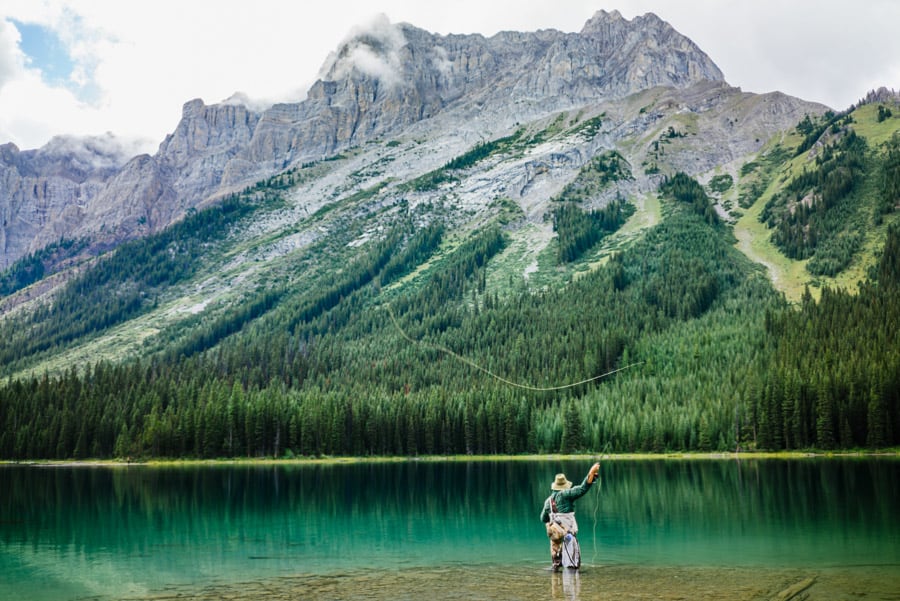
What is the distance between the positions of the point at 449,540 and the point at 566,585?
13989 millimetres

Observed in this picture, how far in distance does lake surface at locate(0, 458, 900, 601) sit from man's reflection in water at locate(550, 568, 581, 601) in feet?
0.24

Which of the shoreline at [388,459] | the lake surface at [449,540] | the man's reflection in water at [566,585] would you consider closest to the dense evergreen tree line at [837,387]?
the shoreline at [388,459]

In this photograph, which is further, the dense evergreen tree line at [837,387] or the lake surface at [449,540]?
the dense evergreen tree line at [837,387]

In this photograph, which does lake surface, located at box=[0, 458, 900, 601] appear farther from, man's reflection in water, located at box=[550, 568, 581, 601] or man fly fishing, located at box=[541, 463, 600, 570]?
man fly fishing, located at box=[541, 463, 600, 570]

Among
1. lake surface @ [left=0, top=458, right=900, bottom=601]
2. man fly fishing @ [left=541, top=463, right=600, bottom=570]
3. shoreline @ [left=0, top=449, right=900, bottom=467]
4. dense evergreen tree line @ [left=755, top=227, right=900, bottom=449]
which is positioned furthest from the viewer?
shoreline @ [left=0, top=449, right=900, bottom=467]

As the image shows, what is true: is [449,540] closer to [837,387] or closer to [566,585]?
[566,585]

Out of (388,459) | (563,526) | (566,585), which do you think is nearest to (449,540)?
(563,526)

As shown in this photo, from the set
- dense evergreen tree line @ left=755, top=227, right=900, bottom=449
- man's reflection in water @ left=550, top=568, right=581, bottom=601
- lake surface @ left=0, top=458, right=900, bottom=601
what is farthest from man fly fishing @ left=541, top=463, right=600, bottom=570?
dense evergreen tree line @ left=755, top=227, right=900, bottom=449

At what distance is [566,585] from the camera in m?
25.9

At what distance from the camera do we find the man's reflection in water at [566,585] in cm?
2402

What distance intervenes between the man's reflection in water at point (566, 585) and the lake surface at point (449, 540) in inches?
2.8

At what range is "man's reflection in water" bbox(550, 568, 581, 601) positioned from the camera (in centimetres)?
2402

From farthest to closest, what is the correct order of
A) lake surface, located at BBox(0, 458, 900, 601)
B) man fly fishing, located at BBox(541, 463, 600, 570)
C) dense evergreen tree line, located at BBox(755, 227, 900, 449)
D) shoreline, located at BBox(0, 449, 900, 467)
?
shoreline, located at BBox(0, 449, 900, 467) → dense evergreen tree line, located at BBox(755, 227, 900, 449) → man fly fishing, located at BBox(541, 463, 600, 570) → lake surface, located at BBox(0, 458, 900, 601)

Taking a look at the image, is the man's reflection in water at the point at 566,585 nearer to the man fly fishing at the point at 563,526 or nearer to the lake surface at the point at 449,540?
the lake surface at the point at 449,540
